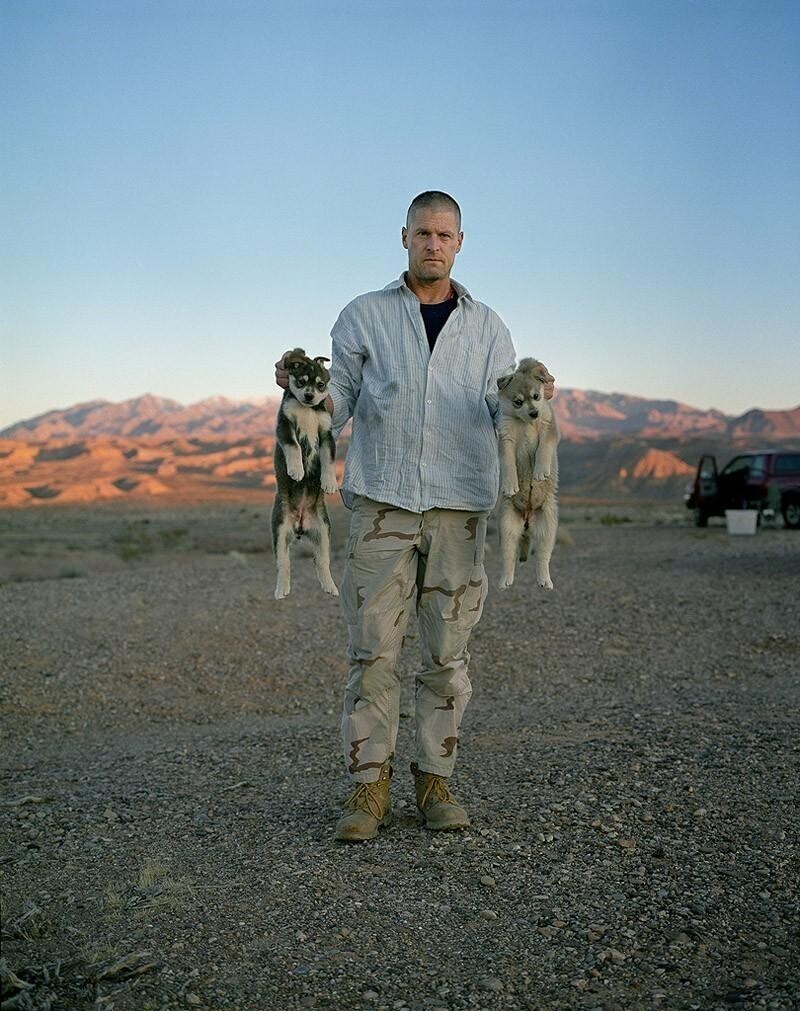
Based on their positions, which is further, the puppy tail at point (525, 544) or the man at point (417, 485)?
the puppy tail at point (525, 544)

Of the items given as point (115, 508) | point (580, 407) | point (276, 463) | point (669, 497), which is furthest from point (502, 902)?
point (580, 407)

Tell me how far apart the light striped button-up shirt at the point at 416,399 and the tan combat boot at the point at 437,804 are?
4.21 feet

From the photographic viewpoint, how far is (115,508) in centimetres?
6081

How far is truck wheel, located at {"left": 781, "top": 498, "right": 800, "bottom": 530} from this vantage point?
2531cm

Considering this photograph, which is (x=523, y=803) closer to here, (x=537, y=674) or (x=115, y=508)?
(x=537, y=674)

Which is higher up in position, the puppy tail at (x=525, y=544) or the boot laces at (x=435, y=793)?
the puppy tail at (x=525, y=544)

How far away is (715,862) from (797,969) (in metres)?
0.93

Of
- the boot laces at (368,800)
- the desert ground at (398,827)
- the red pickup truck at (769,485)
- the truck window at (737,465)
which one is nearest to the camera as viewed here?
the desert ground at (398,827)

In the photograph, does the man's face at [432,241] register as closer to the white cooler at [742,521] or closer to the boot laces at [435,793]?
the boot laces at [435,793]

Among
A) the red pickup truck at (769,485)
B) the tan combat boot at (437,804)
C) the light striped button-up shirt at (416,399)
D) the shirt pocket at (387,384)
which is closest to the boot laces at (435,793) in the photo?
the tan combat boot at (437,804)

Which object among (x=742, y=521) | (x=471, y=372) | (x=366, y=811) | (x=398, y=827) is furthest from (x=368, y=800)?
(x=742, y=521)

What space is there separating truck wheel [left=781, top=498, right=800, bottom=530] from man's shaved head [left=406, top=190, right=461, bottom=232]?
74.0 feet

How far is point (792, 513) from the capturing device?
2539cm

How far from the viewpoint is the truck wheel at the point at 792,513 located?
25312 mm
